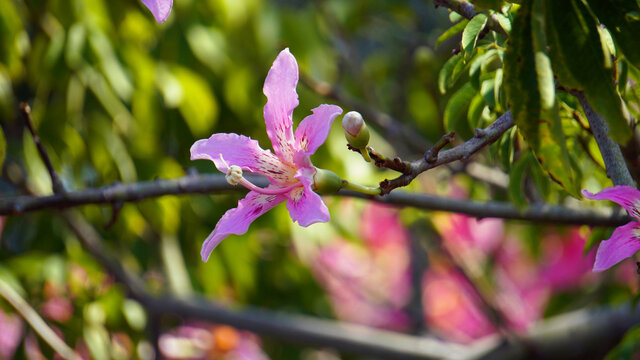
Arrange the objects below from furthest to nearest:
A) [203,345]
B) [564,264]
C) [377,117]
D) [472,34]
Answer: [564,264] → [203,345] → [377,117] → [472,34]

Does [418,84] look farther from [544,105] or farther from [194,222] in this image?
[544,105]

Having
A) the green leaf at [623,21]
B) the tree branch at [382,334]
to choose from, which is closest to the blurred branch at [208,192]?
the green leaf at [623,21]

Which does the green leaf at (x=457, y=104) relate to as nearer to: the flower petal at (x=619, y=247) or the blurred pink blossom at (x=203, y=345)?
the flower petal at (x=619, y=247)

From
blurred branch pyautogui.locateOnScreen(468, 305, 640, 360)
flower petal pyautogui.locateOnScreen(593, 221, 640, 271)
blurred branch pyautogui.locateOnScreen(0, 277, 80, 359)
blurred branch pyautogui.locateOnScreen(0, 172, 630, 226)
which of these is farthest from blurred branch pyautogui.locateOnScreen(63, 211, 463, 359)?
flower petal pyautogui.locateOnScreen(593, 221, 640, 271)

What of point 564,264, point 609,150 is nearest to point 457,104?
point 609,150

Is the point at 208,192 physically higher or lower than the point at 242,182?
higher

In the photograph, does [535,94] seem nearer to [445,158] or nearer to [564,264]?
[445,158]

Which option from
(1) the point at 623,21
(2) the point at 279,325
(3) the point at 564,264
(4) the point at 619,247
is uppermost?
(3) the point at 564,264
